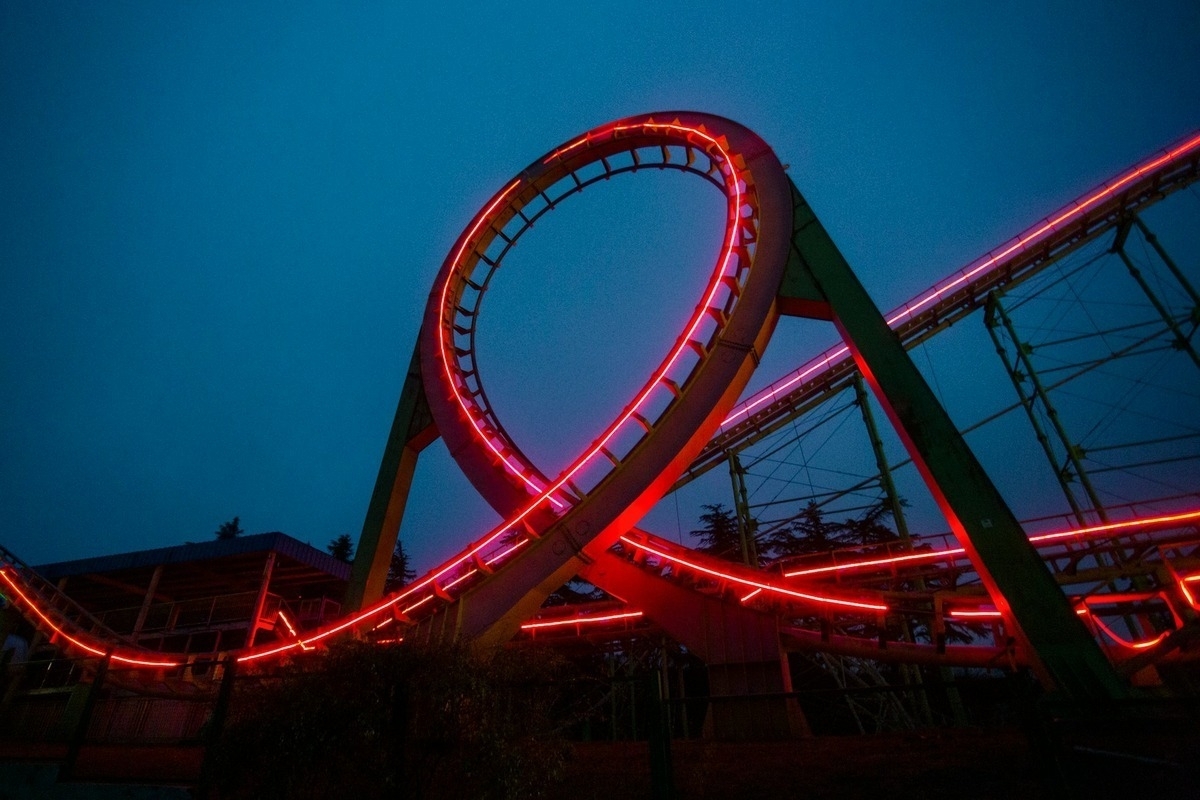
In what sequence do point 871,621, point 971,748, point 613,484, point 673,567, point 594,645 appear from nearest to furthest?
point 971,748 → point 613,484 → point 871,621 → point 673,567 → point 594,645

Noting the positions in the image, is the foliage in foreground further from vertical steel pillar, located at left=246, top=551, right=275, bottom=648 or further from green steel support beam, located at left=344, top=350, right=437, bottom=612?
vertical steel pillar, located at left=246, top=551, right=275, bottom=648

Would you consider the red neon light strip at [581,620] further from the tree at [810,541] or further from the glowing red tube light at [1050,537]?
the tree at [810,541]

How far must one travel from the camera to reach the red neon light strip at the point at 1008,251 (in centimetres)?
1775

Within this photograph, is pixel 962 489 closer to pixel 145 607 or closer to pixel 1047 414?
pixel 1047 414

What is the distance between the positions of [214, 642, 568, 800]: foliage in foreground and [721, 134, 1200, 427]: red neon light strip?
12.8m

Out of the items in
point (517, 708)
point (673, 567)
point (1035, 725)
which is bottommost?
point (1035, 725)

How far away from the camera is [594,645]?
19.2 m

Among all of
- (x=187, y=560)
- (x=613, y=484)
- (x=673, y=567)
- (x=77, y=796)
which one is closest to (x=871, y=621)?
(x=673, y=567)

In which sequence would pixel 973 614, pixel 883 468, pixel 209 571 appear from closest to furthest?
pixel 973 614 → pixel 883 468 → pixel 209 571

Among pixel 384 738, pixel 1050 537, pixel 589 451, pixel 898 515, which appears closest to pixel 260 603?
pixel 589 451

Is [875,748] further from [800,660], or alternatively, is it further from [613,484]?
[800,660]

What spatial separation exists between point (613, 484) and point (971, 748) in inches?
244

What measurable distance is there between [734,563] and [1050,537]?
7.12m

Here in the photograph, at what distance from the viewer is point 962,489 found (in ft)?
29.4
